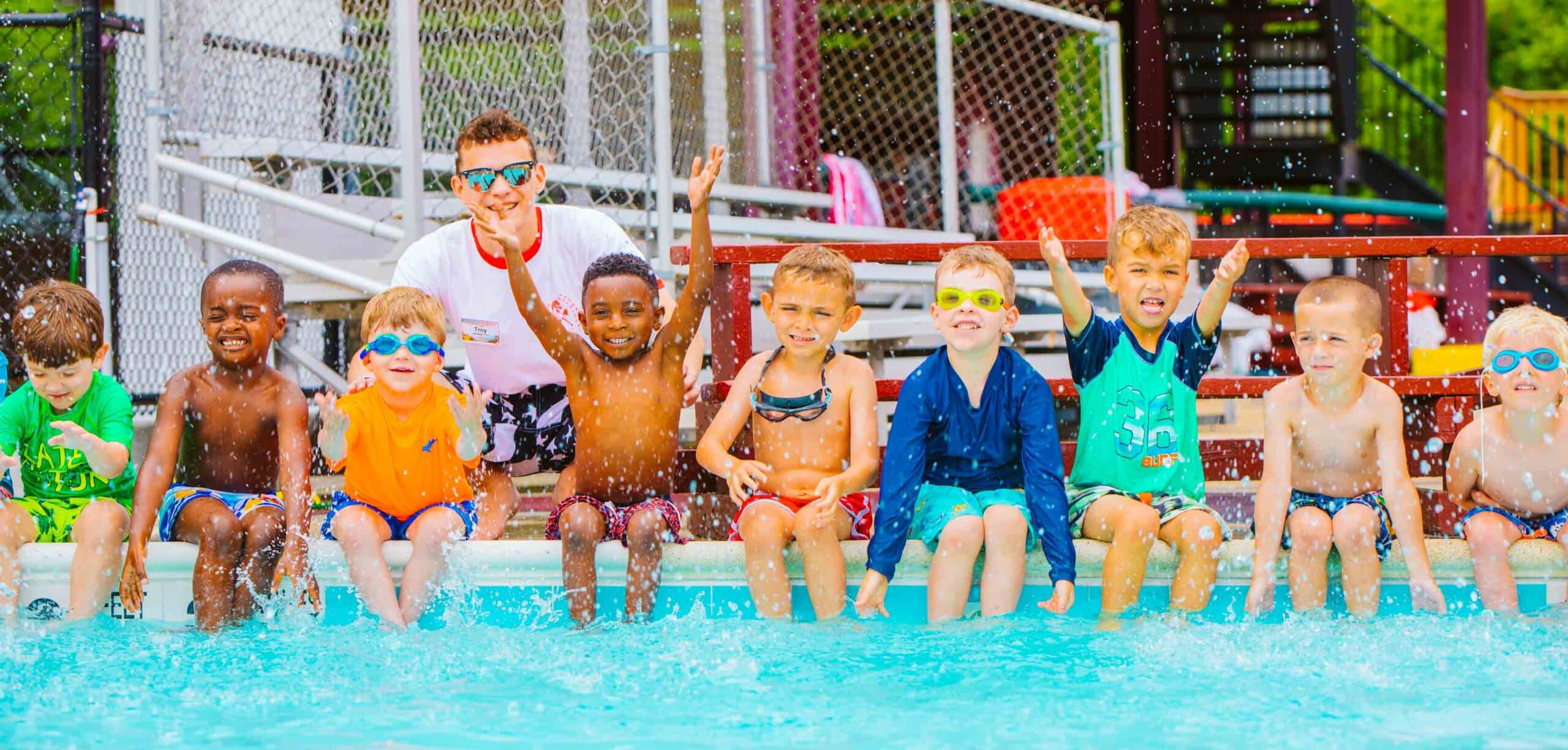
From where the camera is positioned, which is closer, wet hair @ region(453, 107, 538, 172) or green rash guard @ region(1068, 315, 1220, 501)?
green rash guard @ region(1068, 315, 1220, 501)

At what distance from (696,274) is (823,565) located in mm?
924

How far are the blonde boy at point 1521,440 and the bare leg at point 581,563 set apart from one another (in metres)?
2.44

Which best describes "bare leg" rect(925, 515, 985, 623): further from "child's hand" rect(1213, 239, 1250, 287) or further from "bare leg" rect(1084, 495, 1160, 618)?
"child's hand" rect(1213, 239, 1250, 287)

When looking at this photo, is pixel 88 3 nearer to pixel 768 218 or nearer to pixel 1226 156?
pixel 768 218

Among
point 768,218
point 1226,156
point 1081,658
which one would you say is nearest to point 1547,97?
point 1226,156

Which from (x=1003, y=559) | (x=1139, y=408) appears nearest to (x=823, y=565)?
(x=1003, y=559)

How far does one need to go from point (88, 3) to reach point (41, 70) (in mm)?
5589

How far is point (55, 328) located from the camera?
4.63 metres

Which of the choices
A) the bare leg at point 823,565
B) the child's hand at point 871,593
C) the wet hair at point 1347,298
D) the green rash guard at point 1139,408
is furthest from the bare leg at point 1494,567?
the bare leg at point 823,565

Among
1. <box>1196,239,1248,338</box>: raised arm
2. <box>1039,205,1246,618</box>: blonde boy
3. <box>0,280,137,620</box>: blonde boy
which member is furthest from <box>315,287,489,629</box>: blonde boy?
<box>1196,239,1248,338</box>: raised arm

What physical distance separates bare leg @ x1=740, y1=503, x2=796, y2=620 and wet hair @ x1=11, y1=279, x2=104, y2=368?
6.83ft

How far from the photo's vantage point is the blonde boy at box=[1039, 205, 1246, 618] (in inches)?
179

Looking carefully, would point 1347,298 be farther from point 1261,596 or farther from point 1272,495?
point 1261,596

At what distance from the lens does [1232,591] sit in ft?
14.5
